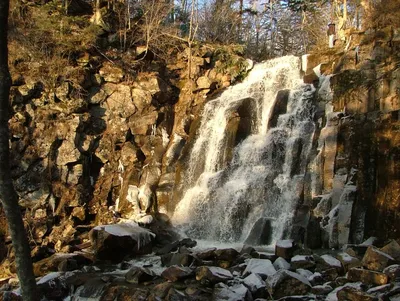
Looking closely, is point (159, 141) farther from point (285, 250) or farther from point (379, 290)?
point (379, 290)

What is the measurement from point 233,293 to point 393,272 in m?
2.82

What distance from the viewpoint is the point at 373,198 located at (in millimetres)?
9867

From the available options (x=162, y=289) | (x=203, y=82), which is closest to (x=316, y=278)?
(x=162, y=289)

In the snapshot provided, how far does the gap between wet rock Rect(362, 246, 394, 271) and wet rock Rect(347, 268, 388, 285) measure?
35 centimetres

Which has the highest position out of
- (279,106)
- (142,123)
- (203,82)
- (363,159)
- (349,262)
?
(203,82)

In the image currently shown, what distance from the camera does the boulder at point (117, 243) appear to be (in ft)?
36.4

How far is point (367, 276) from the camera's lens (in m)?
7.24

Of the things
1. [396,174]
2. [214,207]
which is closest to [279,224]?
[214,207]

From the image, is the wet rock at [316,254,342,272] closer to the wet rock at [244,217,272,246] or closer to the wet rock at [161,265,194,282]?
the wet rock at [161,265,194,282]

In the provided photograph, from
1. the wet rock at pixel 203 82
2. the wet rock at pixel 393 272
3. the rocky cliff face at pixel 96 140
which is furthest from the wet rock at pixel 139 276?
the wet rock at pixel 203 82

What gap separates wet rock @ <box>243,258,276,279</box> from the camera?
26.6 feet

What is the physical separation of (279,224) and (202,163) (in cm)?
464

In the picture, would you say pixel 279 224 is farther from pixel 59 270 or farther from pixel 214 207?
pixel 59 270

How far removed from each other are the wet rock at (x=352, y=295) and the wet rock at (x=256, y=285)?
132 centimetres
